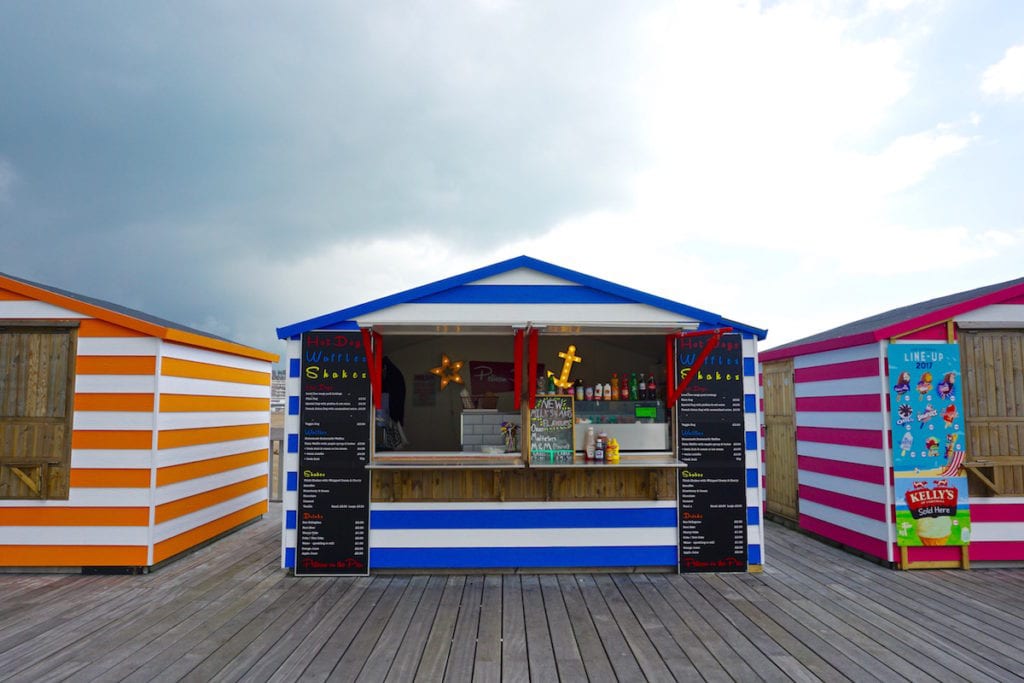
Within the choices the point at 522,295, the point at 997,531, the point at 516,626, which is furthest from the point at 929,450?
the point at 516,626

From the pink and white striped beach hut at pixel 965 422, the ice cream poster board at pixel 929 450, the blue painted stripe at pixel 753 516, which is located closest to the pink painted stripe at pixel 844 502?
the pink and white striped beach hut at pixel 965 422

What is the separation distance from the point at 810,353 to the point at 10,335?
837 cm

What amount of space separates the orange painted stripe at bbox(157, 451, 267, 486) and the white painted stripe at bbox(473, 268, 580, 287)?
3.51 metres

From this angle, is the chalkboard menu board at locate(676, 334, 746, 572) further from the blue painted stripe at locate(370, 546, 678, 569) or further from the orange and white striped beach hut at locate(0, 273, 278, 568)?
the orange and white striped beach hut at locate(0, 273, 278, 568)

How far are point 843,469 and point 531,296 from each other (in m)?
3.86

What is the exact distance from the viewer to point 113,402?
509 centimetres

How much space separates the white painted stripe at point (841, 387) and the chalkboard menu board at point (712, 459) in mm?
1348

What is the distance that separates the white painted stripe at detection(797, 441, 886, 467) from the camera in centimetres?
Answer: 526

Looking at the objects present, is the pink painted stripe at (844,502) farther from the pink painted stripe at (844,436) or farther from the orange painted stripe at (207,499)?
the orange painted stripe at (207,499)

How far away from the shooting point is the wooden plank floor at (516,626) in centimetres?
307

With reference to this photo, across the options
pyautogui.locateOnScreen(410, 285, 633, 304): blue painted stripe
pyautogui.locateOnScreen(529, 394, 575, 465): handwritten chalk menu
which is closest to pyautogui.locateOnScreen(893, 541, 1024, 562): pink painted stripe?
pyautogui.locateOnScreen(529, 394, 575, 465): handwritten chalk menu

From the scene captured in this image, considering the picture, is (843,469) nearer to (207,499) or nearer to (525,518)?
(525,518)

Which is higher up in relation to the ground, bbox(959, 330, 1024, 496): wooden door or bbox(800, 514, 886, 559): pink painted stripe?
bbox(959, 330, 1024, 496): wooden door

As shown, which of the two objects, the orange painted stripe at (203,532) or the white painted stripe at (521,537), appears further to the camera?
the orange painted stripe at (203,532)
